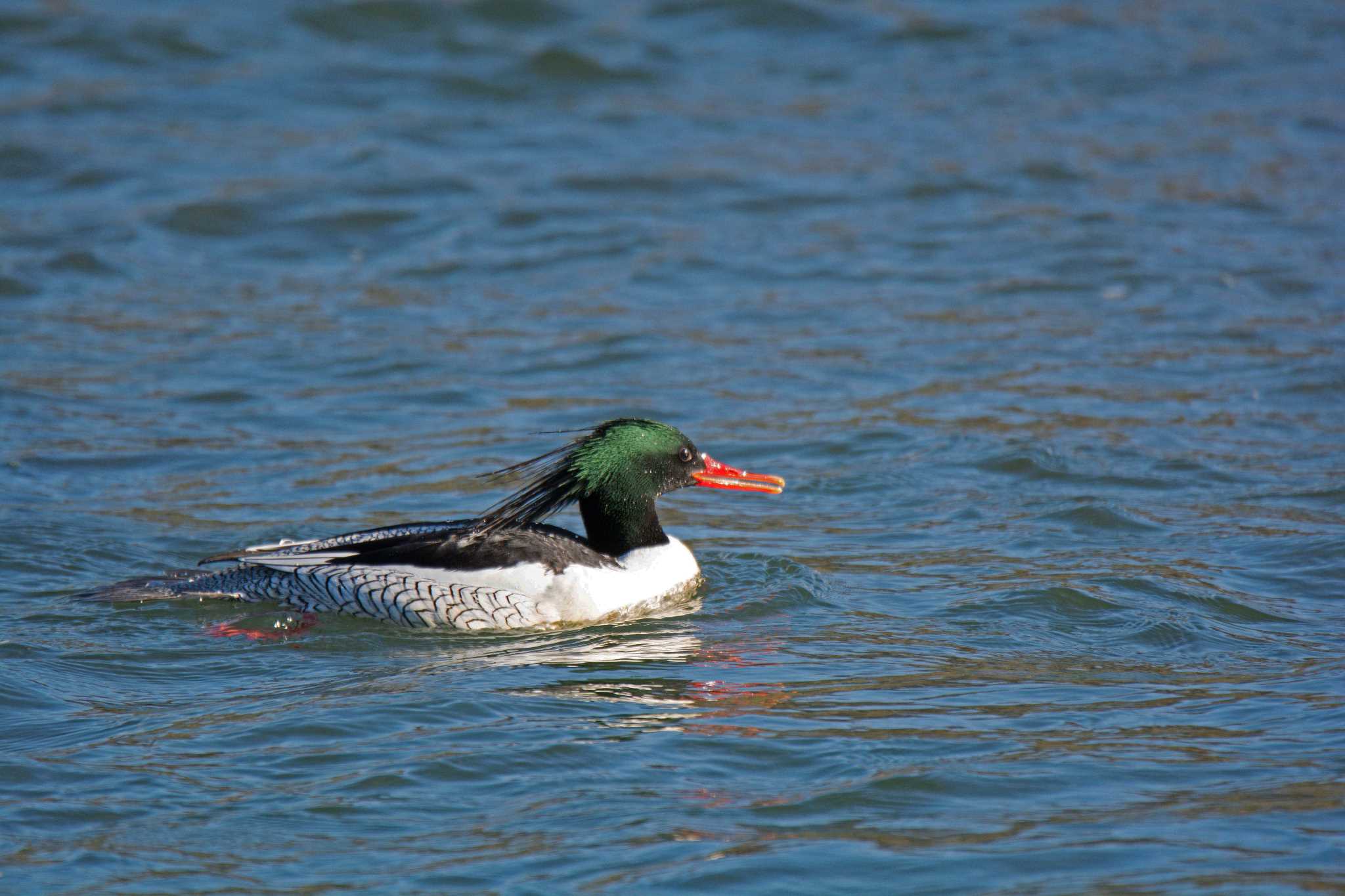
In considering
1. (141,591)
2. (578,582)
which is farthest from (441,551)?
→ (141,591)

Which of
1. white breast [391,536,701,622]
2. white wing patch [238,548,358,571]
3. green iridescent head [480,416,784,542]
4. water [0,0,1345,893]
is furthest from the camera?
green iridescent head [480,416,784,542]

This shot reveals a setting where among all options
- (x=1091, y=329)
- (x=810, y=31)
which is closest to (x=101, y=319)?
(x=1091, y=329)

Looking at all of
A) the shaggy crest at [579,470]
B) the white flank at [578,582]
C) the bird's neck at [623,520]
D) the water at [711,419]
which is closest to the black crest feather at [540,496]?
the shaggy crest at [579,470]

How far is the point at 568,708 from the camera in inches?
301

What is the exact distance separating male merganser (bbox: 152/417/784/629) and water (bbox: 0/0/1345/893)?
24cm

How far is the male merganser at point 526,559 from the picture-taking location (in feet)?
29.6

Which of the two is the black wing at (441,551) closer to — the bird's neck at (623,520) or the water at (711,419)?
the bird's neck at (623,520)

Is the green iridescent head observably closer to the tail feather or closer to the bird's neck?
the bird's neck

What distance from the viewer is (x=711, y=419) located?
13.0 metres

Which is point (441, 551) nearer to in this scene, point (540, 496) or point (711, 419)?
point (540, 496)

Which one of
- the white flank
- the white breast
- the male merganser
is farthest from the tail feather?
the white breast

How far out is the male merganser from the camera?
901 cm

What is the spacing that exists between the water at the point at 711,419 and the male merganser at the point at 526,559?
24 cm

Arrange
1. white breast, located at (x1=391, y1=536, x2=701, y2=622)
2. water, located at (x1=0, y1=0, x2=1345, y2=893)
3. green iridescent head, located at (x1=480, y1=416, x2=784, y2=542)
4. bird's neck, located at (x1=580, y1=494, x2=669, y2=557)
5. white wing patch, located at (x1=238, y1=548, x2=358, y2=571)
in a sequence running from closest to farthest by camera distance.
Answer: water, located at (x1=0, y1=0, x2=1345, y2=893)
white breast, located at (x1=391, y1=536, x2=701, y2=622)
white wing patch, located at (x1=238, y1=548, x2=358, y2=571)
green iridescent head, located at (x1=480, y1=416, x2=784, y2=542)
bird's neck, located at (x1=580, y1=494, x2=669, y2=557)
